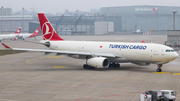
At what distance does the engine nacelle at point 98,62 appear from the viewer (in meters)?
36.5

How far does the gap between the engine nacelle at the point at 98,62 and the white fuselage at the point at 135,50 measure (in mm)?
1721

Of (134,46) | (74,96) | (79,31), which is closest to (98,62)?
(134,46)

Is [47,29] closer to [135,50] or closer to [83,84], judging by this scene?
[135,50]

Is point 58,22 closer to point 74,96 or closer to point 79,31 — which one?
point 79,31

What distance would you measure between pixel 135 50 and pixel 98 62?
5260 mm

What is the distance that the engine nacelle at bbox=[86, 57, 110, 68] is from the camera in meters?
36.5

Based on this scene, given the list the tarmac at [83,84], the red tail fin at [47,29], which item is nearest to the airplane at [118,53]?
the tarmac at [83,84]

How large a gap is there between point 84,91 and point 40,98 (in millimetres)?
4399

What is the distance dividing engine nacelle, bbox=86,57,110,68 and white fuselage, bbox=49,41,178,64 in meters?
1.72

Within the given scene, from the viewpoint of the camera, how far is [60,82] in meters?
29.6

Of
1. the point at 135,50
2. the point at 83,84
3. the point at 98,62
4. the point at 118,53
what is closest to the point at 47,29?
the point at 98,62

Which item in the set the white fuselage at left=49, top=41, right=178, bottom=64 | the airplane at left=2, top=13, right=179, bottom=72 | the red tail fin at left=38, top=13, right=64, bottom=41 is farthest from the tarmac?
the red tail fin at left=38, top=13, right=64, bottom=41

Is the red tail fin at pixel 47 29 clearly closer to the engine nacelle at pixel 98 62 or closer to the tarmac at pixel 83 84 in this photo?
the tarmac at pixel 83 84

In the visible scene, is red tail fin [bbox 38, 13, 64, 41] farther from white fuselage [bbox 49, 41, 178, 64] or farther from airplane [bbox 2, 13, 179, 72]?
white fuselage [bbox 49, 41, 178, 64]
